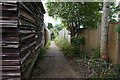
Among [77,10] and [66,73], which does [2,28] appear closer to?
[66,73]

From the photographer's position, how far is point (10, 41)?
185 centimetres

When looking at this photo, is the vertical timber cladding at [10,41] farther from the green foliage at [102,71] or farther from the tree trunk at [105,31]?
the tree trunk at [105,31]

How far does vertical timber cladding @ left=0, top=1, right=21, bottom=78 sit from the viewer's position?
1.79 meters

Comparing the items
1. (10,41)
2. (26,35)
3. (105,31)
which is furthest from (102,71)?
(10,41)

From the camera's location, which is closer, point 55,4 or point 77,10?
point 77,10

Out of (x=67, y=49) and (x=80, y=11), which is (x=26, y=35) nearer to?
(x=80, y=11)

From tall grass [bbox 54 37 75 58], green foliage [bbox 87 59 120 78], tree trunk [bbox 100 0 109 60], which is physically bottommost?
green foliage [bbox 87 59 120 78]

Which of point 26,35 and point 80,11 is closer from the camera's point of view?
point 26,35

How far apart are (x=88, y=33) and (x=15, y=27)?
4.18 meters

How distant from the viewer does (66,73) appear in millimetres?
3150

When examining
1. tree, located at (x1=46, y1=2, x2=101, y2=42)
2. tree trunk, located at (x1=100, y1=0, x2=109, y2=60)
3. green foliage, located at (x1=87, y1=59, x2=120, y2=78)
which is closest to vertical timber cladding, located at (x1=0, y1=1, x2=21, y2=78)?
green foliage, located at (x1=87, y1=59, x2=120, y2=78)

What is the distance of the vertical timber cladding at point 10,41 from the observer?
179 centimetres

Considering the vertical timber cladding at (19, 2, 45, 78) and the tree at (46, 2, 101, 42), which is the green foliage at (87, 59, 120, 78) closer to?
the vertical timber cladding at (19, 2, 45, 78)

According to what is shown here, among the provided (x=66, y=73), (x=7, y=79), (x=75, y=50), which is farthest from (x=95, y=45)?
(x=7, y=79)
